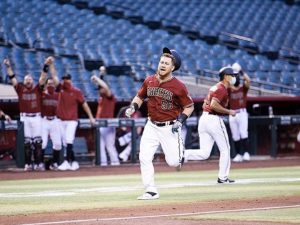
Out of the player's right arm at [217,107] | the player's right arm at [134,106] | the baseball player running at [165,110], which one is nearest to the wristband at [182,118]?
the baseball player running at [165,110]

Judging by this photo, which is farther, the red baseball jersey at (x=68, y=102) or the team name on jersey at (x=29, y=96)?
the red baseball jersey at (x=68, y=102)

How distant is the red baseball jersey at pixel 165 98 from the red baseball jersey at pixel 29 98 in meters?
7.90

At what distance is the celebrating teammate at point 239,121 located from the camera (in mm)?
20719

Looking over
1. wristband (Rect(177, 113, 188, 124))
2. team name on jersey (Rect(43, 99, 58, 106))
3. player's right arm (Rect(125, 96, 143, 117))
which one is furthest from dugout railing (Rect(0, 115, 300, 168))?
wristband (Rect(177, 113, 188, 124))

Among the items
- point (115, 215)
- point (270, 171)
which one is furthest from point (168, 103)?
point (270, 171)

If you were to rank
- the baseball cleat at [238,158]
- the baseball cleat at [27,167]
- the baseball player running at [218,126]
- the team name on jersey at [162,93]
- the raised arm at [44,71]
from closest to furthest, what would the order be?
the team name on jersey at [162,93]
the baseball player running at [218,126]
the raised arm at [44,71]
the baseball cleat at [27,167]
the baseball cleat at [238,158]

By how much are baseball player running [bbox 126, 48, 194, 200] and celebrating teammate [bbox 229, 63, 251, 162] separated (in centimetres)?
982

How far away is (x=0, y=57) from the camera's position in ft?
79.2

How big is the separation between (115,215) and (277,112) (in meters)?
17.0

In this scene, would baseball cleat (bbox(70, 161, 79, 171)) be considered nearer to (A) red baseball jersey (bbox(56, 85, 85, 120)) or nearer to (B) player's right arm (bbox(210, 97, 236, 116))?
(A) red baseball jersey (bbox(56, 85, 85, 120))

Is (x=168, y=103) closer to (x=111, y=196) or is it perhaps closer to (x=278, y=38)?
(x=111, y=196)

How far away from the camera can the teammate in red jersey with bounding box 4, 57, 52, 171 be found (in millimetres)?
18406

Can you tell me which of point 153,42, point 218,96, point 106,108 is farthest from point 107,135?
point 153,42

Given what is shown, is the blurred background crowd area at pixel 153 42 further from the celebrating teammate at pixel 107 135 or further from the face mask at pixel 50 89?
Answer: the face mask at pixel 50 89
